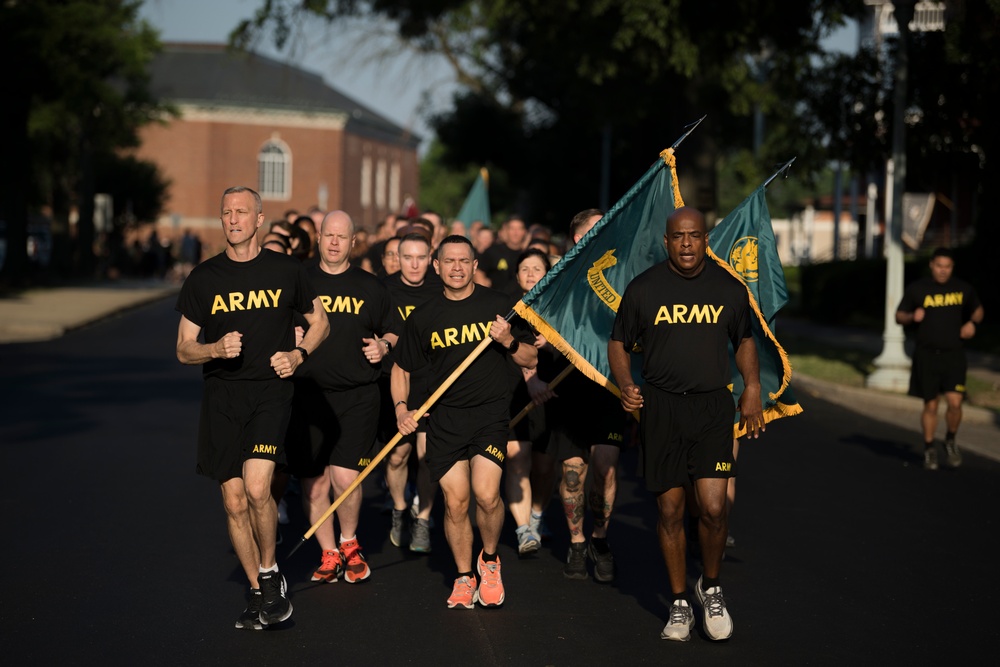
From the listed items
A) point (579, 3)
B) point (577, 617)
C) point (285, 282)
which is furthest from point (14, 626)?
point (579, 3)

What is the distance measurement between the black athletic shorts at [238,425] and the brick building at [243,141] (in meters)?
75.3

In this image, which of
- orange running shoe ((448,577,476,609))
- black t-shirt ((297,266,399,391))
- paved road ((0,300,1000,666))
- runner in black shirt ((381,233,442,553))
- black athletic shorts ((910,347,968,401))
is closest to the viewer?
paved road ((0,300,1000,666))

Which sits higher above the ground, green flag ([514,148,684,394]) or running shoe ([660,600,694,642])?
green flag ([514,148,684,394])

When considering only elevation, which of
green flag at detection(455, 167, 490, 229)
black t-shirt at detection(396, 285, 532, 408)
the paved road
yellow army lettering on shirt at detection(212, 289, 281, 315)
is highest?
green flag at detection(455, 167, 490, 229)

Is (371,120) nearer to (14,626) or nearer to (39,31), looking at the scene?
(39,31)

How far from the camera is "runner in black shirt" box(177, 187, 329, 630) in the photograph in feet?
22.8

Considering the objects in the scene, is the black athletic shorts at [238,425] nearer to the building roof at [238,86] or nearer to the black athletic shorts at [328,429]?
the black athletic shorts at [328,429]

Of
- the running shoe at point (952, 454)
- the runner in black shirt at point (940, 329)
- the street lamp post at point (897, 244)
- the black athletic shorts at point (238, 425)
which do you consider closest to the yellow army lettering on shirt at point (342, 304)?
the black athletic shorts at point (238, 425)

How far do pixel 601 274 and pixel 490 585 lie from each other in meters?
1.87

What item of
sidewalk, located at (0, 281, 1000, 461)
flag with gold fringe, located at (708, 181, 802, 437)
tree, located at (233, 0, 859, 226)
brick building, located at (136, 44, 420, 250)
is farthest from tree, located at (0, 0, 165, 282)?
brick building, located at (136, 44, 420, 250)

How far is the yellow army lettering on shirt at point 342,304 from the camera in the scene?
833 cm

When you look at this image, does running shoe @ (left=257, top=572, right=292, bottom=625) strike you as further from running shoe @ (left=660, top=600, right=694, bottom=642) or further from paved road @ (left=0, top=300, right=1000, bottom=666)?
running shoe @ (left=660, top=600, right=694, bottom=642)

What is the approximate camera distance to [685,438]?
693 centimetres

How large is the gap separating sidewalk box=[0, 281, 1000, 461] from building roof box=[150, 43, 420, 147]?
37380mm
